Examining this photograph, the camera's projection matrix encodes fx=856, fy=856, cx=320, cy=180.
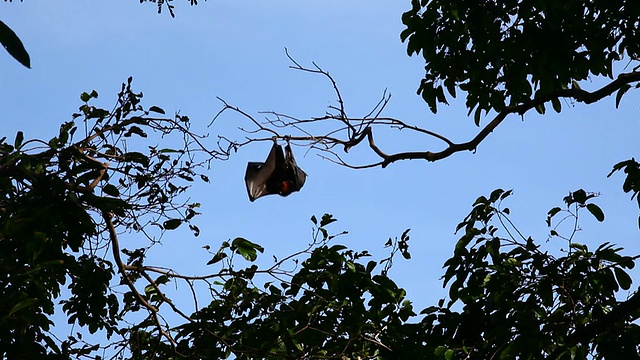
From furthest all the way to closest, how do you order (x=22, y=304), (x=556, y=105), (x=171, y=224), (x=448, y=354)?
(x=556, y=105), (x=171, y=224), (x=448, y=354), (x=22, y=304)

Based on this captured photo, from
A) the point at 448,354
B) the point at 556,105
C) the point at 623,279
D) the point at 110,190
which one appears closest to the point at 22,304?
the point at 110,190

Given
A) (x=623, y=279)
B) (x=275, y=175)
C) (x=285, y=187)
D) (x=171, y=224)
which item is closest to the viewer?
(x=623, y=279)

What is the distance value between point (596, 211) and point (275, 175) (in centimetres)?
349

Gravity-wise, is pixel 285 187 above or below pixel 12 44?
above

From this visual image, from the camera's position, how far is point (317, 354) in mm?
5137

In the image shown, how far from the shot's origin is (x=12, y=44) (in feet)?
4.23

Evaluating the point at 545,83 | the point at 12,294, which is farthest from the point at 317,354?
the point at 545,83

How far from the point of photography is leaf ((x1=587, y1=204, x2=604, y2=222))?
473cm

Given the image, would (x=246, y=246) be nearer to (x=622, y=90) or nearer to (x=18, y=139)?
(x=18, y=139)

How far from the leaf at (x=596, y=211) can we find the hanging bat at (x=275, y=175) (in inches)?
124

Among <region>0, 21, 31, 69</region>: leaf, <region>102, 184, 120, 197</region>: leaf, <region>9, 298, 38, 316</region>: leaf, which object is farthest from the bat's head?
<region>0, 21, 31, 69</region>: leaf

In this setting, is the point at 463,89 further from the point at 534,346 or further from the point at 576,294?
the point at 534,346

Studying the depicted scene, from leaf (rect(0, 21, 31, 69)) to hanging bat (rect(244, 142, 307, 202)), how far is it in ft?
19.8

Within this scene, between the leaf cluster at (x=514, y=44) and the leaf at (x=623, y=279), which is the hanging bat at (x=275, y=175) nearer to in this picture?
the leaf cluster at (x=514, y=44)
